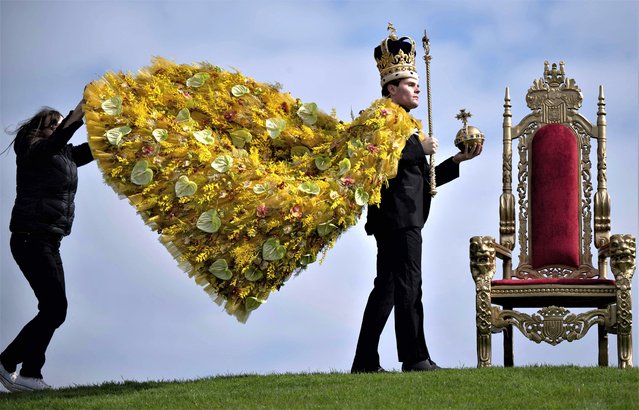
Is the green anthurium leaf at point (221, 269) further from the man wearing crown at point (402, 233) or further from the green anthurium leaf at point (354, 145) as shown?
the man wearing crown at point (402, 233)

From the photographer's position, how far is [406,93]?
317 inches

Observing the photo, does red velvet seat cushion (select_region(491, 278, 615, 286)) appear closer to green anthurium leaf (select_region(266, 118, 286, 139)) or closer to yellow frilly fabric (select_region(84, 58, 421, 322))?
yellow frilly fabric (select_region(84, 58, 421, 322))

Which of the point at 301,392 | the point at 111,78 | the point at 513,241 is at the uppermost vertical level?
the point at 111,78

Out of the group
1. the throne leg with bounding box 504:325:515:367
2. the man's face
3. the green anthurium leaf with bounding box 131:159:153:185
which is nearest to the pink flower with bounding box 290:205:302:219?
the green anthurium leaf with bounding box 131:159:153:185

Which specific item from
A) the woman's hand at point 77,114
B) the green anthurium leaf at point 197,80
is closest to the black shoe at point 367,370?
the green anthurium leaf at point 197,80

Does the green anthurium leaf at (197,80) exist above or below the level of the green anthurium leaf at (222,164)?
above

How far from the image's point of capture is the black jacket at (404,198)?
7938 millimetres

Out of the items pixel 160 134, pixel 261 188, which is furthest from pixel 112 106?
pixel 261 188

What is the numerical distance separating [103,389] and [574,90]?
13.6ft

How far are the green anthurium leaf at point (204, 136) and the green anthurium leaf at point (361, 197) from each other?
965 millimetres

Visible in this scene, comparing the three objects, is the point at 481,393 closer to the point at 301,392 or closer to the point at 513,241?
the point at 301,392

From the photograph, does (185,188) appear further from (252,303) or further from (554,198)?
(554,198)

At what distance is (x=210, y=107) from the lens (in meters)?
7.72

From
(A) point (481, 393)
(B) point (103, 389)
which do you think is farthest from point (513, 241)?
(B) point (103, 389)
